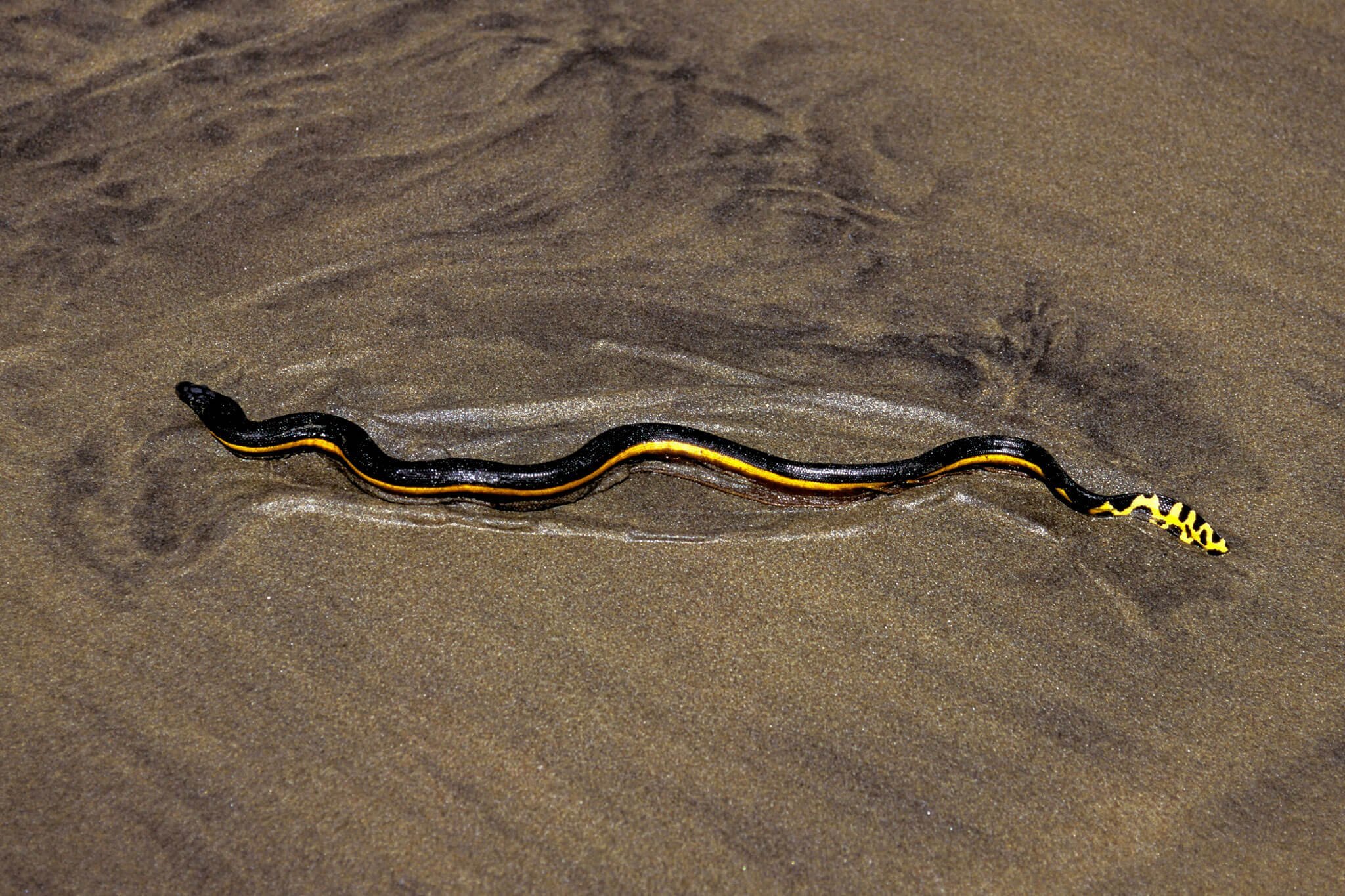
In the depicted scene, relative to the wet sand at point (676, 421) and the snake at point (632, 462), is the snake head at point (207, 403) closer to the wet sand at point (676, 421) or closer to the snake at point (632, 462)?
the snake at point (632, 462)

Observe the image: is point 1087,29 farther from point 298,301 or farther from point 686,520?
point 298,301

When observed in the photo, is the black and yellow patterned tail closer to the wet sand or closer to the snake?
the snake

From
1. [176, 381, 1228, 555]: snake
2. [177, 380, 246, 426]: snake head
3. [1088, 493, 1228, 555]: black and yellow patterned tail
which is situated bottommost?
[177, 380, 246, 426]: snake head

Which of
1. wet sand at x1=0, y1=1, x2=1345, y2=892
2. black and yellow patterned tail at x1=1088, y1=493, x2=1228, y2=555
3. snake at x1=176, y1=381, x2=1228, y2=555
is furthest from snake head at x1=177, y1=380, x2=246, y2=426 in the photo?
black and yellow patterned tail at x1=1088, y1=493, x2=1228, y2=555

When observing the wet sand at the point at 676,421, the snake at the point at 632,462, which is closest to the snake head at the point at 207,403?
the snake at the point at 632,462

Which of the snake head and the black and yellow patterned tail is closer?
the black and yellow patterned tail

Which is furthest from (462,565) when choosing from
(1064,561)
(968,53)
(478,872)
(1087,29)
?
(1087,29)
